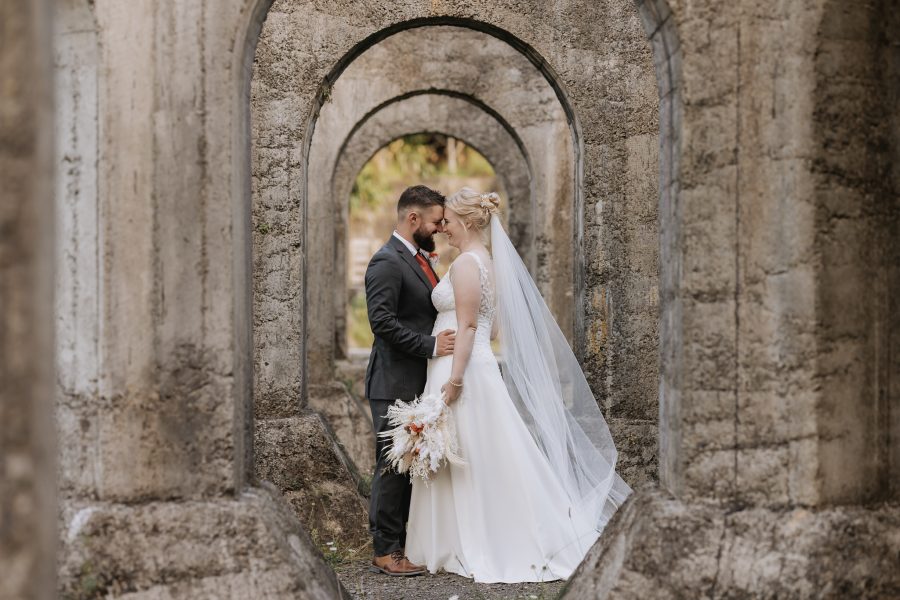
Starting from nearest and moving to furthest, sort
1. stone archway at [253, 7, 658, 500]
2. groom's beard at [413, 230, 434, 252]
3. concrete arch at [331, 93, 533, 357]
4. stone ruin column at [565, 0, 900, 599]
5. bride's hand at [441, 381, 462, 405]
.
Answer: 1. stone ruin column at [565, 0, 900, 599]
2. bride's hand at [441, 381, 462, 405]
3. groom's beard at [413, 230, 434, 252]
4. stone archway at [253, 7, 658, 500]
5. concrete arch at [331, 93, 533, 357]

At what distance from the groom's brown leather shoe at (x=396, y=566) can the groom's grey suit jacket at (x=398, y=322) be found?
86 centimetres

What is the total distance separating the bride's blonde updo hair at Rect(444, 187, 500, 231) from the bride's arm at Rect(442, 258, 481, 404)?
25 centimetres

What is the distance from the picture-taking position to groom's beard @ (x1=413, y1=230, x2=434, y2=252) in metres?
6.38

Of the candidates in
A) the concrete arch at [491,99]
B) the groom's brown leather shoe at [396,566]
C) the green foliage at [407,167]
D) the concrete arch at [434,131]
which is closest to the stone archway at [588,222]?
the groom's brown leather shoe at [396,566]

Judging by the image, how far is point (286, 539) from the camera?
13.5 ft

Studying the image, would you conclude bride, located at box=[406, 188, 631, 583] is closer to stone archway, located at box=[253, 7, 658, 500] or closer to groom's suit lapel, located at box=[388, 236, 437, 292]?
groom's suit lapel, located at box=[388, 236, 437, 292]

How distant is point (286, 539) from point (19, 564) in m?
1.82

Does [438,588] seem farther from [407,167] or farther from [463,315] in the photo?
[407,167]

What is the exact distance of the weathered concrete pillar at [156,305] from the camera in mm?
3916

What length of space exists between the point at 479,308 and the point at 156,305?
8.33 feet

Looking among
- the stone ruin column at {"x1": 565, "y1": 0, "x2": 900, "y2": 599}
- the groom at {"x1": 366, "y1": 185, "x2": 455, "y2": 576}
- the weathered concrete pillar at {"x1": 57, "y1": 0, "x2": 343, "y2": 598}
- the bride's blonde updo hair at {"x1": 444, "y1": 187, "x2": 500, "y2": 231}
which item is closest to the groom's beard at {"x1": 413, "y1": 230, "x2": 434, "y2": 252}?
the groom at {"x1": 366, "y1": 185, "x2": 455, "y2": 576}

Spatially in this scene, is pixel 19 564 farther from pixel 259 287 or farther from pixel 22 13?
pixel 259 287

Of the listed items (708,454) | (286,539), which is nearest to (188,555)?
(286,539)

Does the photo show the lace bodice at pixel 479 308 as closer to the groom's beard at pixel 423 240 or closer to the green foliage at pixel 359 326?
the groom's beard at pixel 423 240
